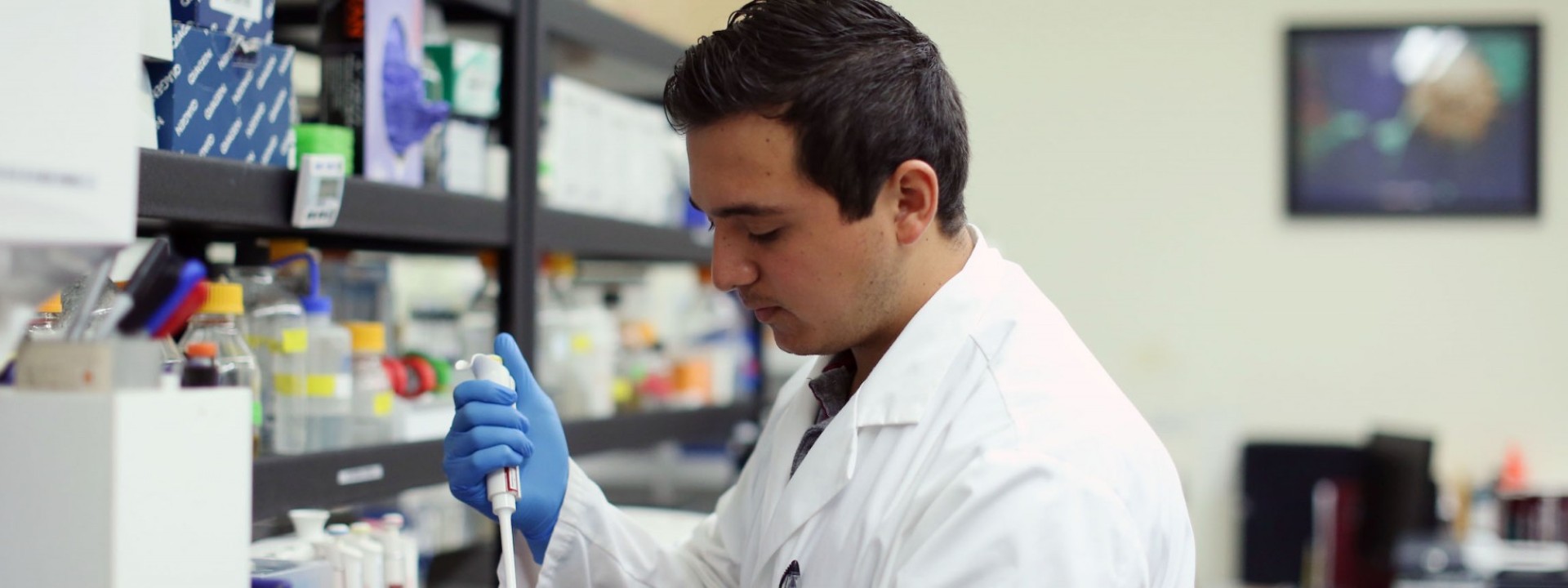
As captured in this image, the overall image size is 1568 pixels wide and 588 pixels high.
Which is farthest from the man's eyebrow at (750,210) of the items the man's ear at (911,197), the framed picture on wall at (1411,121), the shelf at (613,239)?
the framed picture on wall at (1411,121)

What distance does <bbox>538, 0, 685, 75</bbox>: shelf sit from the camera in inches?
86.4

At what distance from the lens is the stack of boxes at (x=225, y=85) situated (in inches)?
54.6

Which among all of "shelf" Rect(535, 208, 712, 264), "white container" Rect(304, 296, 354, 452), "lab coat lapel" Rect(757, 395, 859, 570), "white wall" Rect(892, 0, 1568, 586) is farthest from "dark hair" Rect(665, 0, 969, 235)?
"white wall" Rect(892, 0, 1568, 586)

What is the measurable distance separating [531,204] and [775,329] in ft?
2.73

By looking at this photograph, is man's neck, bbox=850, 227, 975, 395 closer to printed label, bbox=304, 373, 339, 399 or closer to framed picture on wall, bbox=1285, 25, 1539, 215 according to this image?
printed label, bbox=304, 373, 339, 399

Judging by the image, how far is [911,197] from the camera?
139 cm

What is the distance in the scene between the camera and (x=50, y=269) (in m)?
0.96

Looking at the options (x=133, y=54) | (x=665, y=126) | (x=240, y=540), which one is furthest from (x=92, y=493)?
(x=665, y=126)

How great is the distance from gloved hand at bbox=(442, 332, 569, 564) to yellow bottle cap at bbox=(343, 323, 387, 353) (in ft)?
1.14

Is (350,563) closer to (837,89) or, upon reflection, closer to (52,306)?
(52,306)

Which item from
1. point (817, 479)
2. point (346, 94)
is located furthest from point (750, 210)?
point (346, 94)

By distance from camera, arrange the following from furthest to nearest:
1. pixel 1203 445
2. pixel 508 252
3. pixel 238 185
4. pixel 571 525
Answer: pixel 1203 445 → pixel 508 252 → pixel 571 525 → pixel 238 185

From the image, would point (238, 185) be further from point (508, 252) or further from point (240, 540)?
point (508, 252)

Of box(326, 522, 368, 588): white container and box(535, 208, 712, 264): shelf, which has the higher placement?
box(535, 208, 712, 264): shelf
